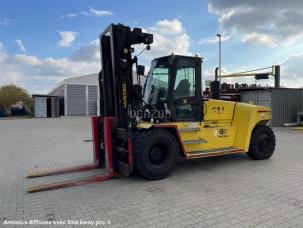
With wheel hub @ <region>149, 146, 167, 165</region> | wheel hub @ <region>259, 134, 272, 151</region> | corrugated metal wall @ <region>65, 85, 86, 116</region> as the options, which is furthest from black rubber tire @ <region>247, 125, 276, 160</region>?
corrugated metal wall @ <region>65, 85, 86, 116</region>

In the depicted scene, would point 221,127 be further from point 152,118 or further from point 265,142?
point 152,118

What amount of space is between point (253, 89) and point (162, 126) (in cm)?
1514

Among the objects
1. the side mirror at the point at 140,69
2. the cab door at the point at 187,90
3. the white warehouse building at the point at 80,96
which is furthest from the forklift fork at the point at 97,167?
the white warehouse building at the point at 80,96

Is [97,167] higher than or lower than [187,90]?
lower

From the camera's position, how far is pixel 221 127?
7.83m

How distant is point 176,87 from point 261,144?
3373 mm

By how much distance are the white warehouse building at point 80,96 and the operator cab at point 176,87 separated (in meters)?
34.1

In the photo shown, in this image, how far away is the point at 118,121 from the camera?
21.3ft

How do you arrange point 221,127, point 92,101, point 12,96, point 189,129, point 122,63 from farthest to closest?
1. point 12,96
2. point 92,101
3. point 221,127
4. point 189,129
5. point 122,63

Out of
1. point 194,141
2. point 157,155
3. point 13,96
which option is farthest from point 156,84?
point 13,96

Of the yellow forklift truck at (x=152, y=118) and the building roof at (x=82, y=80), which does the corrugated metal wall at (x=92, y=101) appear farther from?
the yellow forklift truck at (x=152, y=118)

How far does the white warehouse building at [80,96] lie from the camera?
39.9 meters

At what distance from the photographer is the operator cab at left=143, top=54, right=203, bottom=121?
690 centimetres

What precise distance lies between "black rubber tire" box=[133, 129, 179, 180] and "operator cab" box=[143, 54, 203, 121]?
74 cm
